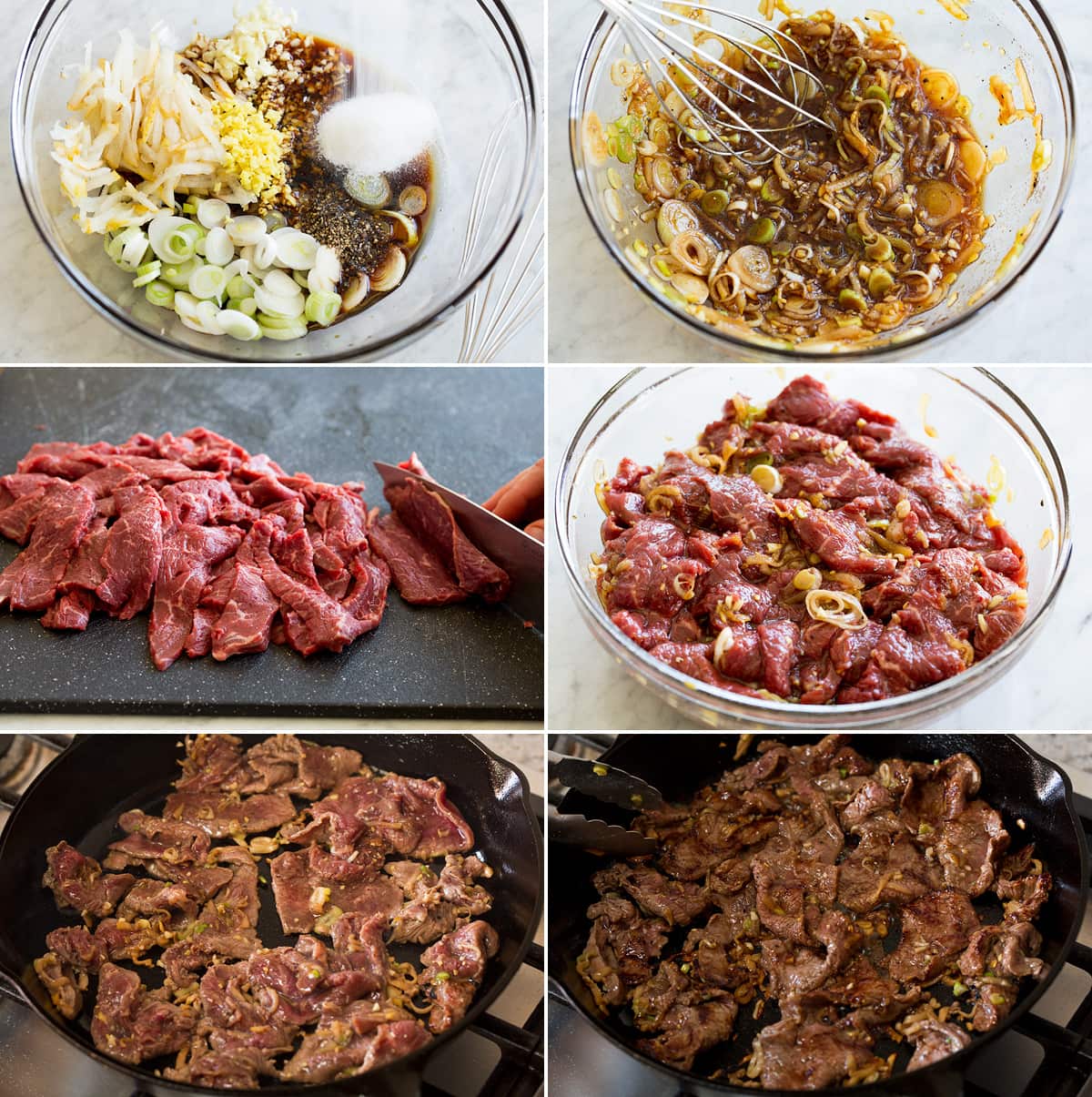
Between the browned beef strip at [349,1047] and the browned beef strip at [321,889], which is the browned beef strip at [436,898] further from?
the browned beef strip at [349,1047]

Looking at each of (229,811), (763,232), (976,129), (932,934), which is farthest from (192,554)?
(976,129)

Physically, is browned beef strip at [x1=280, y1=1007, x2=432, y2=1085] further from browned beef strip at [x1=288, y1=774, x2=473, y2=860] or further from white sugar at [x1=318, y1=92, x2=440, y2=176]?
white sugar at [x1=318, y1=92, x2=440, y2=176]

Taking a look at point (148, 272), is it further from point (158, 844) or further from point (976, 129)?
point (976, 129)

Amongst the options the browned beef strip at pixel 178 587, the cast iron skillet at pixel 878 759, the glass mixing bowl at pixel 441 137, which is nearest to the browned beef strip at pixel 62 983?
the browned beef strip at pixel 178 587

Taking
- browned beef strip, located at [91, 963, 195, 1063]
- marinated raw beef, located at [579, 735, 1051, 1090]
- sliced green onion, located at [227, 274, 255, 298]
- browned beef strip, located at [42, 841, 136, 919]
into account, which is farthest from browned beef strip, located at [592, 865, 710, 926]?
sliced green onion, located at [227, 274, 255, 298]

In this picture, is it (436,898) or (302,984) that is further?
(436,898)
